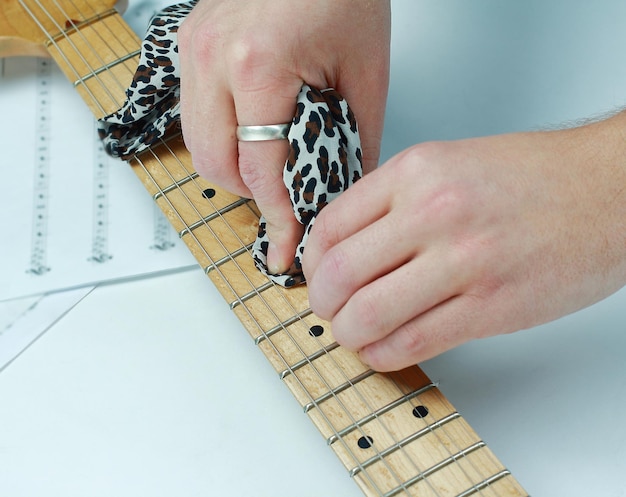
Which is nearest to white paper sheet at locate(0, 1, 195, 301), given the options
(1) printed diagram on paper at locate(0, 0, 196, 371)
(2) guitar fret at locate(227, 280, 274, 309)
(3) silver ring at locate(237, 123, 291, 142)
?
(1) printed diagram on paper at locate(0, 0, 196, 371)

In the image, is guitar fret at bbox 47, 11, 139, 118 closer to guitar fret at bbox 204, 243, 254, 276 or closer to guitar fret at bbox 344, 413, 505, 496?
guitar fret at bbox 204, 243, 254, 276

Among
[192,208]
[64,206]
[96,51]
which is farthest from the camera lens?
[96,51]

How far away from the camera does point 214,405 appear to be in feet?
3.05

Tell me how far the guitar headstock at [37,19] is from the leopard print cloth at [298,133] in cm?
24

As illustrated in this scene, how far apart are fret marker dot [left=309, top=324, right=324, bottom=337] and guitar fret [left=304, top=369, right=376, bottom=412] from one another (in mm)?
66

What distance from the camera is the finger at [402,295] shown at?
29.2 inches

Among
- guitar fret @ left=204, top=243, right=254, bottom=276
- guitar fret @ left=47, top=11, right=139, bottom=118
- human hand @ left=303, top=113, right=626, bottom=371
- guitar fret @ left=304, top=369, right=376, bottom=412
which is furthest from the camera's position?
Answer: guitar fret @ left=47, top=11, right=139, bottom=118

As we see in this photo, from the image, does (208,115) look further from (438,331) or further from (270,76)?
(438,331)

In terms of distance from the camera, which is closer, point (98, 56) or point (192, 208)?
point (192, 208)

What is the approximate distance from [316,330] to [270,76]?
26 centimetres

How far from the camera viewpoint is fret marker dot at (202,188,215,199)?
1060mm

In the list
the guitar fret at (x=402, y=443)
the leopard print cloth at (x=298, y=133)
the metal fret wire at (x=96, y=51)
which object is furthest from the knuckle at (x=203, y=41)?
Answer: the guitar fret at (x=402, y=443)

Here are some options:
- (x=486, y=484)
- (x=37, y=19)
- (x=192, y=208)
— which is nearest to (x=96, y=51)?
(x=37, y=19)

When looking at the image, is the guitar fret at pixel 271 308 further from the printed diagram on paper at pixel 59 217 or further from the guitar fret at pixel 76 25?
the guitar fret at pixel 76 25
